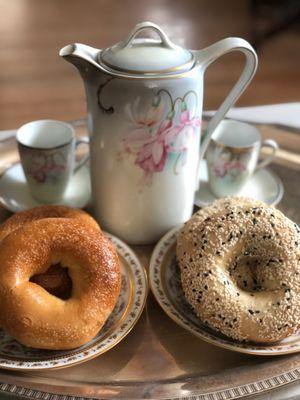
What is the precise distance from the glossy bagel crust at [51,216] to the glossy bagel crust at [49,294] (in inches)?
0.7

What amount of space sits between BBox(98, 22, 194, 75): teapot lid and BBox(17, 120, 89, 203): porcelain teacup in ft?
0.65

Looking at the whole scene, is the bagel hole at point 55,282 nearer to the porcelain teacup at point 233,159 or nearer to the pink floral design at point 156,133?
the pink floral design at point 156,133

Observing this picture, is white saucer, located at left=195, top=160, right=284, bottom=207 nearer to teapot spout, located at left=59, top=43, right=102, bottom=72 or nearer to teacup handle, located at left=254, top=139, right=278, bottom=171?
teacup handle, located at left=254, top=139, right=278, bottom=171

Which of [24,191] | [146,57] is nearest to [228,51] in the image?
[146,57]

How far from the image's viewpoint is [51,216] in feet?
2.20

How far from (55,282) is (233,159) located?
1.20 feet

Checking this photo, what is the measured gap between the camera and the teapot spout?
0.59m

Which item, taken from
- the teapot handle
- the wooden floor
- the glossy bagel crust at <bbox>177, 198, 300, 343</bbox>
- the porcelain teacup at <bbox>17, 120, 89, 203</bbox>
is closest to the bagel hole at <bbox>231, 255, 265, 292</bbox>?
the glossy bagel crust at <bbox>177, 198, 300, 343</bbox>

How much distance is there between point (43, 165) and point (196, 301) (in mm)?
341

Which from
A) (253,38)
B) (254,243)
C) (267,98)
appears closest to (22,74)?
(267,98)

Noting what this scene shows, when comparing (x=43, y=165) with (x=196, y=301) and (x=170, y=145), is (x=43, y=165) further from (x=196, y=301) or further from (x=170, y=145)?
(x=196, y=301)

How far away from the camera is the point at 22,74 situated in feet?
6.81

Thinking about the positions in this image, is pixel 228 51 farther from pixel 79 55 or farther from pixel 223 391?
pixel 223 391

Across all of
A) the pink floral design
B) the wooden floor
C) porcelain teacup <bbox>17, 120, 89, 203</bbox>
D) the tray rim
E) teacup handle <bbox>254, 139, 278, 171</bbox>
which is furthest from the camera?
the wooden floor
